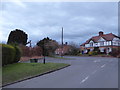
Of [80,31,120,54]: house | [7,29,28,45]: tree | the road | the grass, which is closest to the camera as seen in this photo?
the road

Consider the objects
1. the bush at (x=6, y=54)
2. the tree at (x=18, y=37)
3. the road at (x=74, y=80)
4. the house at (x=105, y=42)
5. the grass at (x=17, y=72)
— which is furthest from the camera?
the house at (x=105, y=42)

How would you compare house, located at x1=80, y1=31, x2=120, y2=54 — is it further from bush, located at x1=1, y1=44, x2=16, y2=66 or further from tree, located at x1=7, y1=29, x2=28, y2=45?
bush, located at x1=1, y1=44, x2=16, y2=66

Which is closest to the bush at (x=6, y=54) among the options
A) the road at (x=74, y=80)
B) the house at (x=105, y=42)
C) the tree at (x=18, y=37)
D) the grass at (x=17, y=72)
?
the grass at (x=17, y=72)

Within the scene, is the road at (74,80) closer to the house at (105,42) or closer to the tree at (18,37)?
the tree at (18,37)

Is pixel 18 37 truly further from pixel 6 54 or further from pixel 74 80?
pixel 74 80

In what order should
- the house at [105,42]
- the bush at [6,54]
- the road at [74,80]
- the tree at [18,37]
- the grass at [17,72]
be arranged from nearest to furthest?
the road at [74,80] → the grass at [17,72] → the bush at [6,54] → the tree at [18,37] → the house at [105,42]

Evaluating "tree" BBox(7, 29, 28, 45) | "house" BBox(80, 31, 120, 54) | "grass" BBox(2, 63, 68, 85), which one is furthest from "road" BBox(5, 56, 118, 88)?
"house" BBox(80, 31, 120, 54)

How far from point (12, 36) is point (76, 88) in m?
42.4

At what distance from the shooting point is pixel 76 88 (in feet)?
23.5

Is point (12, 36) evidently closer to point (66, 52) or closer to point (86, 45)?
point (66, 52)

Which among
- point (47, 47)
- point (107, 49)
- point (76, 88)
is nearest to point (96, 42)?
point (107, 49)

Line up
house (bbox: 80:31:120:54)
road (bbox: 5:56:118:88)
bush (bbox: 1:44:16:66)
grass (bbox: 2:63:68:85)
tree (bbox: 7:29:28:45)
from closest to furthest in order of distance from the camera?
road (bbox: 5:56:118:88)
grass (bbox: 2:63:68:85)
bush (bbox: 1:44:16:66)
tree (bbox: 7:29:28:45)
house (bbox: 80:31:120:54)

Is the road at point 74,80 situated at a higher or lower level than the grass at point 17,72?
lower

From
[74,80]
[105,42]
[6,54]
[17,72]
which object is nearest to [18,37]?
[6,54]
